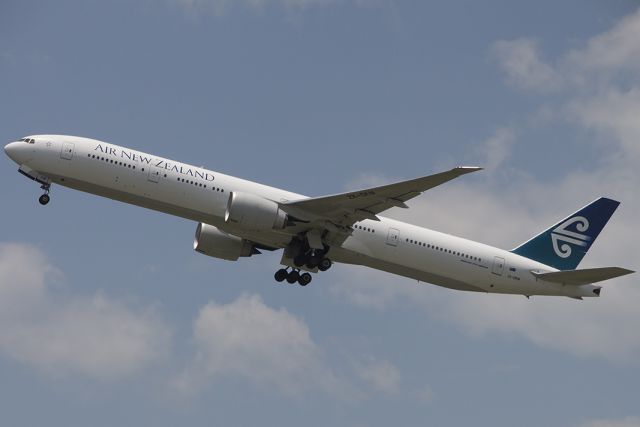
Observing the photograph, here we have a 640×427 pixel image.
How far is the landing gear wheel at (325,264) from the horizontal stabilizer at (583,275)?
9.76 m

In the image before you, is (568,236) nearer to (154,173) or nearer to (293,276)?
(293,276)

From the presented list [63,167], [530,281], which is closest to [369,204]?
[530,281]

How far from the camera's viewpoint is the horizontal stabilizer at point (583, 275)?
48562mm

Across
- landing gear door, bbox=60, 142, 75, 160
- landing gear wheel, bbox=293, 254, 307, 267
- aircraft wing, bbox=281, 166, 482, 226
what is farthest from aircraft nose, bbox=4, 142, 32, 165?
landing gear wheel, bbox=293, 254, 307, 267

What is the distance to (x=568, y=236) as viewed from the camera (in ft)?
180

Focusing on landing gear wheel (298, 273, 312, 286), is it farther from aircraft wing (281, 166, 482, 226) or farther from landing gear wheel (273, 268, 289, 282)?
aircraft wing (281, 166, 482, 226)

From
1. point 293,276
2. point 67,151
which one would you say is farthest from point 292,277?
point 67,151

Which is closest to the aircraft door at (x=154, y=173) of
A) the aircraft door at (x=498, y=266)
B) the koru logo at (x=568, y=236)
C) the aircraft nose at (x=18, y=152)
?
the aircraft nose at (x=18, y=152)

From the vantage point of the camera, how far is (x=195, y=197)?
4691 cm

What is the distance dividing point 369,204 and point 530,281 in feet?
32.4

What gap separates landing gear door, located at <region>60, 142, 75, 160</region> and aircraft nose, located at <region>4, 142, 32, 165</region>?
1.48 metres

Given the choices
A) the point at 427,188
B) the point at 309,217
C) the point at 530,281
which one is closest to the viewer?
the point at 427,188

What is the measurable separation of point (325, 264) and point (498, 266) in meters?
8.19

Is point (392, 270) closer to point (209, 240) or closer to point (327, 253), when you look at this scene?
point (327, 253)
